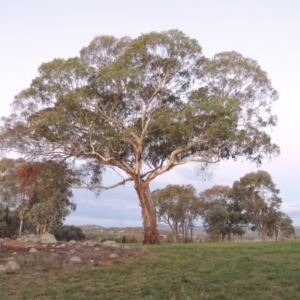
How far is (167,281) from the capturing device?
7.96 metres

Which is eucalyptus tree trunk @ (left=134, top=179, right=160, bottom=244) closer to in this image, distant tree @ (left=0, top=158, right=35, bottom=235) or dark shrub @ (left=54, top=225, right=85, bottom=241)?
distant tree @ (left=0, top=158, right=35, bottom=235)

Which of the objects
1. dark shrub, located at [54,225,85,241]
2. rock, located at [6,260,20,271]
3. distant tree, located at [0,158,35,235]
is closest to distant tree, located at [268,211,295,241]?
dark shrub, located at [54,225,85,241]

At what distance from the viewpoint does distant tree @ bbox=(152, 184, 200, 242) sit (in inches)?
1881

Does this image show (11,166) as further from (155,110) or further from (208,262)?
(208,262)

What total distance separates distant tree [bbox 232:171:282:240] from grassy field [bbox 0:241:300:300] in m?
37.1

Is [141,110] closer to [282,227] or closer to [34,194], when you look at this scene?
[34,194]

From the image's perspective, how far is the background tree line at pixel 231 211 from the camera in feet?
155

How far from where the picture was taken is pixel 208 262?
1055 cm

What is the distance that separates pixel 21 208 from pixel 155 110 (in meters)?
20.0

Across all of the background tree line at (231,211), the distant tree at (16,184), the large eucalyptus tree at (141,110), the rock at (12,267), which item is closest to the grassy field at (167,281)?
the rock at (12,267)

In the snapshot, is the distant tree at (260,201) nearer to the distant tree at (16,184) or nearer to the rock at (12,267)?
the distant tree at (16,184)

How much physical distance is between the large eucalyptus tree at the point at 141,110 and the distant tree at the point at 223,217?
26.6 meters

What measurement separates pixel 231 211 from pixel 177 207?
6867mm

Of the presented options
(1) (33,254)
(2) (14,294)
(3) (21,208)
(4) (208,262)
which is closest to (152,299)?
(2) (14,294)
